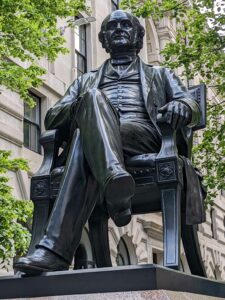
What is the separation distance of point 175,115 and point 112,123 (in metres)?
0.50

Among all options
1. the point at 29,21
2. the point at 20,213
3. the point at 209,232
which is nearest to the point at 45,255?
the point at 20,213

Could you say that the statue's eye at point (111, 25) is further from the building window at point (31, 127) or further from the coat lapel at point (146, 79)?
the building window at point (31, 127)

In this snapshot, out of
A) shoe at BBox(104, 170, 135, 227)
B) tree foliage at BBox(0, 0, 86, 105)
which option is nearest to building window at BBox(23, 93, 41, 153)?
tree foliage at BBox(0, 0, 86, 105)

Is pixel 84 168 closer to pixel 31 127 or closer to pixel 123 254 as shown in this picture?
pixel 31 127

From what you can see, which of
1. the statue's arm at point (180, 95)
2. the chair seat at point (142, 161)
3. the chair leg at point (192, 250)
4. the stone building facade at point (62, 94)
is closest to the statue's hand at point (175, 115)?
the statue's arm at point (180, 95)

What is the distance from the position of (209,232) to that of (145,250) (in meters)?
9.74

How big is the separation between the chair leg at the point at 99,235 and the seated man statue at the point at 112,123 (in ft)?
1.92

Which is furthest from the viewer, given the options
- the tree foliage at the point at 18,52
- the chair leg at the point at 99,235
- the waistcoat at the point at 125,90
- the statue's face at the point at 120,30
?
the tree foliage at the point at 18,52

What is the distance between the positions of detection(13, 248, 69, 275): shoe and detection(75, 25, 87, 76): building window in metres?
16.5

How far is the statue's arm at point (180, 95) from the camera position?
13.9 feet

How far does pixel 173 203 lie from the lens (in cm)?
387

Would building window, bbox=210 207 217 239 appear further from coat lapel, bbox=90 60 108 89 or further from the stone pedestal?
the stone pedestal

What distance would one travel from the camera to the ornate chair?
151 inches

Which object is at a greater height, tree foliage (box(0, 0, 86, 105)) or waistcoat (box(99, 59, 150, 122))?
tree foliage (box(0, 0, 86, 105))
